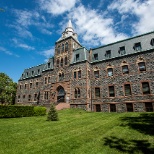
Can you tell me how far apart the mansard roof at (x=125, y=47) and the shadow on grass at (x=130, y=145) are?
19.6 metres

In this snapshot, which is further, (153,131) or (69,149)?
(153,131)

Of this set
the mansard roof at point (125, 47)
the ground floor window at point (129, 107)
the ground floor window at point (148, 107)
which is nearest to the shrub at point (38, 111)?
the ground floor window at point (129, 107)

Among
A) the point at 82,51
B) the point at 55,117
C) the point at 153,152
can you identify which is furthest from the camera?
the point at 82,51

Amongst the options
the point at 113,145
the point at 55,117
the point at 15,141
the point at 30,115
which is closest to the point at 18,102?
the point at 30,115

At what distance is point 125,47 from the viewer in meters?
25.9

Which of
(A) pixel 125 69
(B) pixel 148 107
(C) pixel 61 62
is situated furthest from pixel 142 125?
(C) pixel 61 62

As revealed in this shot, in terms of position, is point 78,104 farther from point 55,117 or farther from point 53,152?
point 53,152

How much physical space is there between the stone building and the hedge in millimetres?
7715

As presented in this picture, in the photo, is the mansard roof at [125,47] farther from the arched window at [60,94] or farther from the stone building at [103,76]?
the arched window at [60,94]

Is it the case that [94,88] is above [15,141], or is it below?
above

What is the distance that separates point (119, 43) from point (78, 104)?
48.6 feet

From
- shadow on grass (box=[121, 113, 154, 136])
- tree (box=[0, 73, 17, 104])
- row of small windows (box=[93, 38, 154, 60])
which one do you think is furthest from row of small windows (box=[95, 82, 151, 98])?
tree (box=[0, 73, 17, 104])

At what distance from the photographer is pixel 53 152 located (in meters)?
6.33

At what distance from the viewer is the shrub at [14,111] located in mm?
18169
